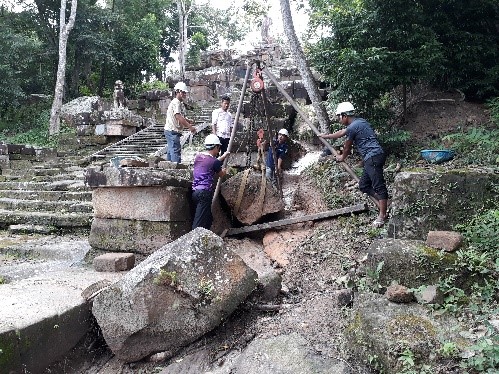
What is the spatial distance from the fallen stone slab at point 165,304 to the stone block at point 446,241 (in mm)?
1731

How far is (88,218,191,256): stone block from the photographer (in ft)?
16.3

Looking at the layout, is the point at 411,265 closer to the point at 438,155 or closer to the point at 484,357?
the point at 484,357

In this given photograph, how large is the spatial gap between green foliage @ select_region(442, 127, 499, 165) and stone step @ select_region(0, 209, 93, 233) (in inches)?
238

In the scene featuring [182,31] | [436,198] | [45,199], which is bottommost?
[45,199]

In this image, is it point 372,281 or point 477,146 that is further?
point 477,146

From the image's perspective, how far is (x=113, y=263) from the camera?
4449 mm

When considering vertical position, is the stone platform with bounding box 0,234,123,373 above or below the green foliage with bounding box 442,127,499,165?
below

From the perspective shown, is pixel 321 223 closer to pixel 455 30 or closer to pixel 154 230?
pixel 154 230

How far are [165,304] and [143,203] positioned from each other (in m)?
2.00

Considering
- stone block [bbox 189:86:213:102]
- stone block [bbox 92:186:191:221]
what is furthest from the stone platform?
stone block [bbox 189:86:213:102]

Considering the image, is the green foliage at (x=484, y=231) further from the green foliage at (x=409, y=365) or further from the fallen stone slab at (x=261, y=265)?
the fallen stone slab at (x=261, y=265)

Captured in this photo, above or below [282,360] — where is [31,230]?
above

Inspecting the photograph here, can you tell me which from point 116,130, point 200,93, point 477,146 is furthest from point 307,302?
point 200,93

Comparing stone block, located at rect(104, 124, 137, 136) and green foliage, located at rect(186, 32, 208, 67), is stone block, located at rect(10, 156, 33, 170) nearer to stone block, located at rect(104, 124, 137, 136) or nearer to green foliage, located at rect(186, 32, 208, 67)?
stone block, located at rect(104, 124, 137, 136)
